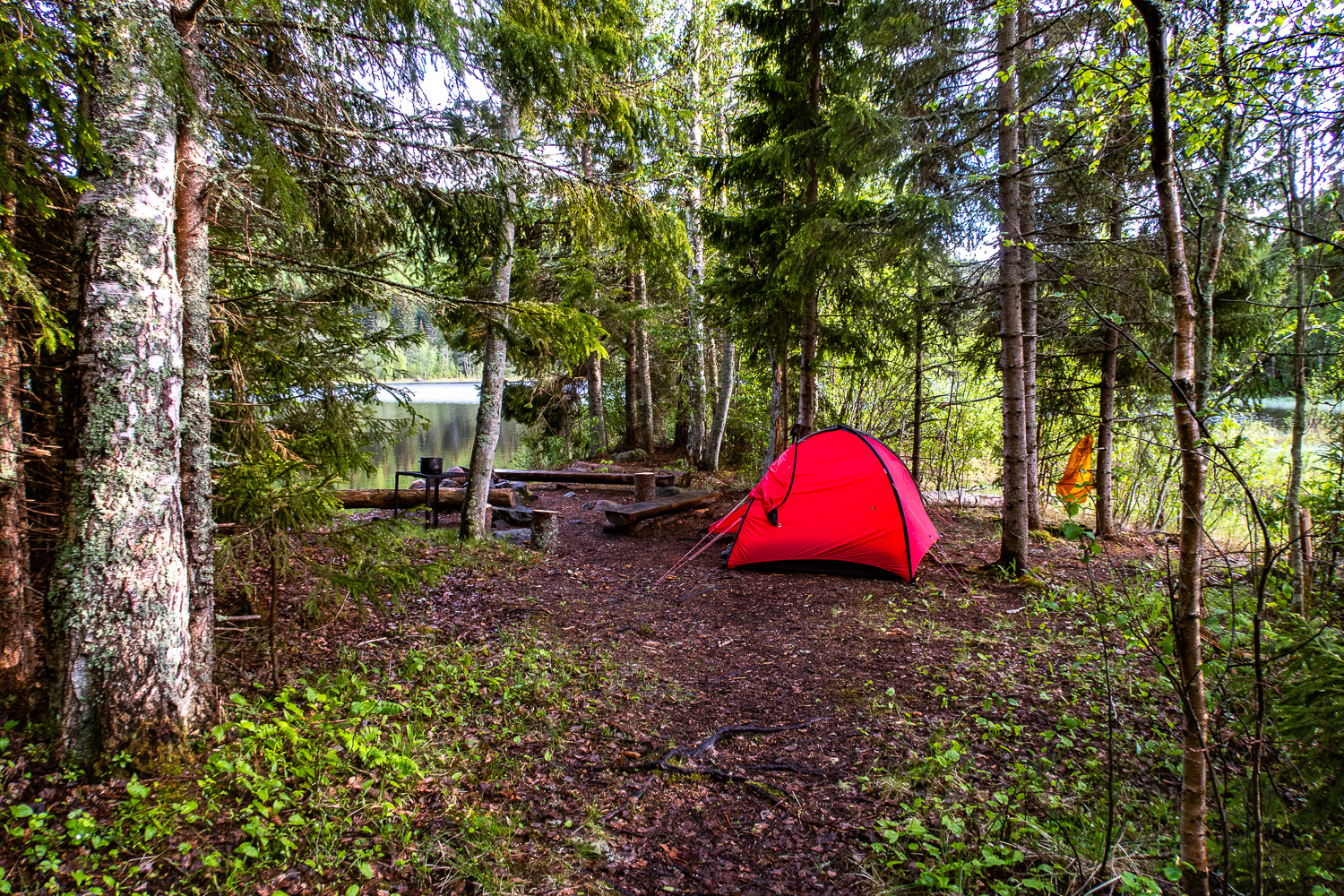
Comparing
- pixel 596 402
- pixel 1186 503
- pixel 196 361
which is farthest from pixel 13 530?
pixel 596 402

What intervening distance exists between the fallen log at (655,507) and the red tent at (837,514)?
193 cm

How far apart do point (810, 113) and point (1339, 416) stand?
675 centimetres

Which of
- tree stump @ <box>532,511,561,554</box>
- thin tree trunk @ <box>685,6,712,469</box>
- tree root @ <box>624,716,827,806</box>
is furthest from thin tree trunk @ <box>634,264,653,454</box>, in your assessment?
tree root @ <box>624,716,827,806</box>

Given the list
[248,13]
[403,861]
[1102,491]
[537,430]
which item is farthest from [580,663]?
[537,430]

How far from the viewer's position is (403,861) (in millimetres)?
2510

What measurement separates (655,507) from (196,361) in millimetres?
6309

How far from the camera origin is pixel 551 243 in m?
8.30

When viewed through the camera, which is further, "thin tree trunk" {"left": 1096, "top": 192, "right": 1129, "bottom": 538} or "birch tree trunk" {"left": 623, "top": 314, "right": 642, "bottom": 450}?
"birch tree trunk" {"left": 623, "top": 314, "right": 642, "bottom": 450}

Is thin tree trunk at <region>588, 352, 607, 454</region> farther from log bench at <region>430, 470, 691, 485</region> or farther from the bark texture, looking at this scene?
log bench at <region>430, 470, 691, 485</region>

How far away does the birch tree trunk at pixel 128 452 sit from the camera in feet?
8.29

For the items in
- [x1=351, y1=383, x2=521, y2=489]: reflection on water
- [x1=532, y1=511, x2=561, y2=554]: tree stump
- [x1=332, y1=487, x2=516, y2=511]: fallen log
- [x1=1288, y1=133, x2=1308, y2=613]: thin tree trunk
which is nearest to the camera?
[x1=1288, y1=133, x2=1308, y2=613]: thin tree trunk

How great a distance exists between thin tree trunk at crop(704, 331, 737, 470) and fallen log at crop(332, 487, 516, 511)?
5.18 meters

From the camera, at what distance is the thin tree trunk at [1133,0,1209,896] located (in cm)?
196

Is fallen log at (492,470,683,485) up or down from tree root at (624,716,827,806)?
up
